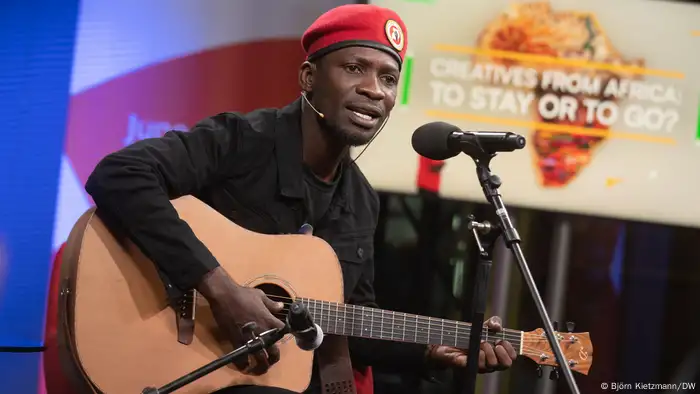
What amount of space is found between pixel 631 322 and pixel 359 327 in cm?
168

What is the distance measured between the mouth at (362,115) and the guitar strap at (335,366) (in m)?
0.66

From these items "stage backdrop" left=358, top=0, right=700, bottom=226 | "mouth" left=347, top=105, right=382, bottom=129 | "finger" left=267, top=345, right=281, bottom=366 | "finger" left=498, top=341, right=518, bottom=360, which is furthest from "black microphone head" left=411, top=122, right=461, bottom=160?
"stage backdrop" left=358, top=0, right=700, bottom=226

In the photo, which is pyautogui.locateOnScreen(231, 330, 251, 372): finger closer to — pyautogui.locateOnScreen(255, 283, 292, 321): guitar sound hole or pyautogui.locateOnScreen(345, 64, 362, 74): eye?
pyautogui.locateOnScreen(255, 283, 292, 321): guitar sound hole

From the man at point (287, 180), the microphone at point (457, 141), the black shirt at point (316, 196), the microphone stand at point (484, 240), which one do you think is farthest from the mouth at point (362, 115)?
the microphone stand at point (484, 240)

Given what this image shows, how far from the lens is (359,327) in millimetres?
2395

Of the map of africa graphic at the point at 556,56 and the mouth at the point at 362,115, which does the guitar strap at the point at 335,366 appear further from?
the map of africa graphic at the point at 556,56

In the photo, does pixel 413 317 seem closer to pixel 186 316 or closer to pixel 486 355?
pixel 486 355

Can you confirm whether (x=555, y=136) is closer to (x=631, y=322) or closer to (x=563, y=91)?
(x=563, y=91)

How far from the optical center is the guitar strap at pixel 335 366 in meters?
2.43

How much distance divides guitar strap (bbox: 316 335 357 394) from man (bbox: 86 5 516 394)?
0.07 metres

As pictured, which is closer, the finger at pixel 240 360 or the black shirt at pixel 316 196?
the finger at pixel 240 360

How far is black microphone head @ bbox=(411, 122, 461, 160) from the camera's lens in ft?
6.66

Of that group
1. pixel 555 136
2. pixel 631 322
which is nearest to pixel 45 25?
pixel 555 136

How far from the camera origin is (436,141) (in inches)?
80.8
